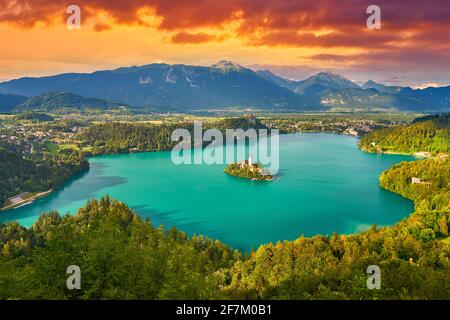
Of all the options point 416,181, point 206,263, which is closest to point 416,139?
point 416,181

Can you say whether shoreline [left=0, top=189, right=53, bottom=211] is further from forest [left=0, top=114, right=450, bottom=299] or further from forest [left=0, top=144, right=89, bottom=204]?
forest [left=0, top=114, right=450, bottom=299]

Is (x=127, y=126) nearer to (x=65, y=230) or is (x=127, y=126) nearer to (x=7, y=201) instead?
(x=7, y=201)

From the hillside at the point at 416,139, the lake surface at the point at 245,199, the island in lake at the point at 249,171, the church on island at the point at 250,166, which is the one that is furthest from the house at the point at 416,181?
the hillside at the point at 416,139

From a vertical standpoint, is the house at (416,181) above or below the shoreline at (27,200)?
above

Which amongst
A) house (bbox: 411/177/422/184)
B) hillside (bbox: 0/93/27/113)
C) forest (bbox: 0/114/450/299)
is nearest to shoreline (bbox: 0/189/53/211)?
forest (bbox: 0/114/450/299)

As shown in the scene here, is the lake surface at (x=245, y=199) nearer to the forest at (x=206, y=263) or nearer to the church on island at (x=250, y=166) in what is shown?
the church on island at (x=250, y=166)
